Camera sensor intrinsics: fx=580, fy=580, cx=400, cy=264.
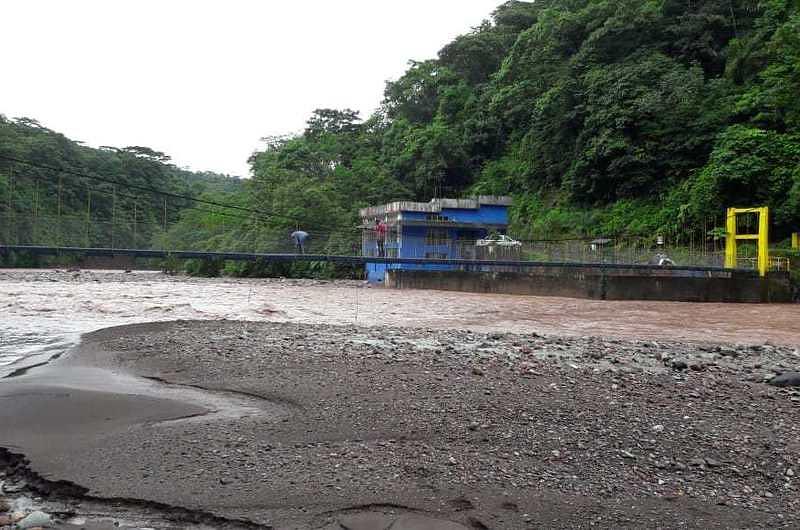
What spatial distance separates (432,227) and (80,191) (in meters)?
26.4

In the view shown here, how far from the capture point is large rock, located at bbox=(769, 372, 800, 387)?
5.70 m

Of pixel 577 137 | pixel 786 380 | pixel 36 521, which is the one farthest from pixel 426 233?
pixel 36 521

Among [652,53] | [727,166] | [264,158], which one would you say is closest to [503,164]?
[652,53]

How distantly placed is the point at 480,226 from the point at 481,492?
36892 millimetres

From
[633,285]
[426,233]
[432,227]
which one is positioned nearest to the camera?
[633,285]

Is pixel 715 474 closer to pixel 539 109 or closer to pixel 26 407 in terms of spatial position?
pixel 26 407

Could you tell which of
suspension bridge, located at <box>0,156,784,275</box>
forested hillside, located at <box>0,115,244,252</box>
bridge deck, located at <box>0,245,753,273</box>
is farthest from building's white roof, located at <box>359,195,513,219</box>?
forested hillside, located at <box>0,115,244,252</box>

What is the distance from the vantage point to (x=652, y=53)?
→ 3219cm

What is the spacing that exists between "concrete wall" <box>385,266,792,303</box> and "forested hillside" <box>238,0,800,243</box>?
3.54m

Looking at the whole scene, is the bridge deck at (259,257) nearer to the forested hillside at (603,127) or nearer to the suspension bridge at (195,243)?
the suspension bridge at (195,243)

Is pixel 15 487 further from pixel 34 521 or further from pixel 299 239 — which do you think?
pixel 299 239

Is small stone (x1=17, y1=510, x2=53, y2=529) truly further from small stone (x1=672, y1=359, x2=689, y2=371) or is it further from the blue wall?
the blue wall

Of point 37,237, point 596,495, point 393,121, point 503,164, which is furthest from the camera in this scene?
point 393,121

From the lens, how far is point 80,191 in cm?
4300
